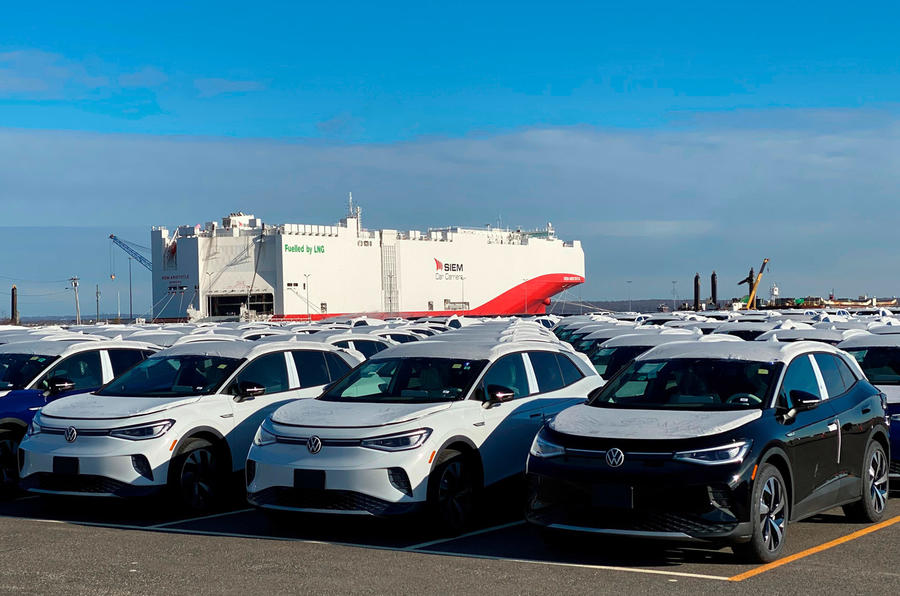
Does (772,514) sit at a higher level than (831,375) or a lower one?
lower

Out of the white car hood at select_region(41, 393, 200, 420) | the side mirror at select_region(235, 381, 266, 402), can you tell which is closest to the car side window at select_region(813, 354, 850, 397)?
the side mirror at select_region(235, 381, 266, 402)

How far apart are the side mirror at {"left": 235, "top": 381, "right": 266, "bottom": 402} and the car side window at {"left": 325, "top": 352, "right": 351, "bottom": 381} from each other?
4.70 ft

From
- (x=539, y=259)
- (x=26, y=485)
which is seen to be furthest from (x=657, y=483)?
(x=539, y=259)

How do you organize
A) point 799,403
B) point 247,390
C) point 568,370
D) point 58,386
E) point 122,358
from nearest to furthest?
point 799,403 < point 247,390 < point 568,370 < point 58,386 < point 122,358

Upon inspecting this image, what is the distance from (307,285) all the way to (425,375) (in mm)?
66704

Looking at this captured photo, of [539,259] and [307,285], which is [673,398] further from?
[539,259]

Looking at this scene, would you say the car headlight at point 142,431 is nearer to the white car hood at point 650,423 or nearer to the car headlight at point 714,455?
the white car hood at point 650,423

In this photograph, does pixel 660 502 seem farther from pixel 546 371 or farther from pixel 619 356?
pixel 619 356

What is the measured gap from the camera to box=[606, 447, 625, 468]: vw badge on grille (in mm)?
7109

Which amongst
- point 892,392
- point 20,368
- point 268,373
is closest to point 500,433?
point 268,373

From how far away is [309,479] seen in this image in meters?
8.22

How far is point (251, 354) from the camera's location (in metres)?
10.9

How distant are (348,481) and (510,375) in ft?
7.76

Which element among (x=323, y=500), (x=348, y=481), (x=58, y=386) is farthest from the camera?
(x=58, y=386)
